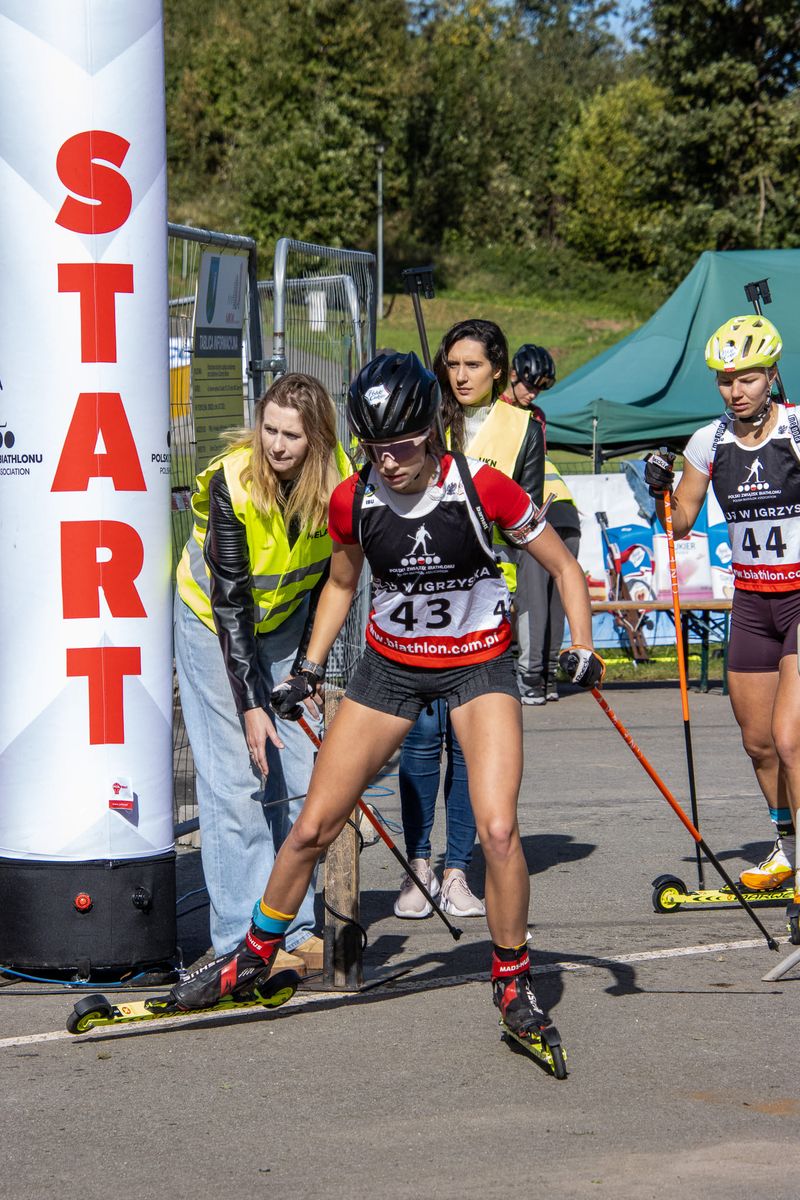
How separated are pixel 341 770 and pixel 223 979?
777 mm

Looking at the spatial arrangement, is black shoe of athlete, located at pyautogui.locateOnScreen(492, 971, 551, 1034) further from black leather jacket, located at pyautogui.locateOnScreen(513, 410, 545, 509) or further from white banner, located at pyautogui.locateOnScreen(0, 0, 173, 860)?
black leather jacket, located at pyautogui.locateOnScreen(513, 410, 545, 509)

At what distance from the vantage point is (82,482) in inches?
212

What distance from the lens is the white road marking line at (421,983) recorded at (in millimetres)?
5020

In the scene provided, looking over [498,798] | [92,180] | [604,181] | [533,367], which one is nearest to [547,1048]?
[498,798]

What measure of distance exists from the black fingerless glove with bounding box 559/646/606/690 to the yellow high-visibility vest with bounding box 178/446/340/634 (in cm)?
113

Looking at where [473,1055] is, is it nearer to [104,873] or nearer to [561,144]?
[104,873]

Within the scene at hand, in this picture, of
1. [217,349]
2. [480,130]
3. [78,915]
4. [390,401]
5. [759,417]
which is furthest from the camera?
[480,130]

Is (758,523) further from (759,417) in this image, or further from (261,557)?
(261,557)

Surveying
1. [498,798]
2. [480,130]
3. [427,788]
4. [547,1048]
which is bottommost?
[547,1048]

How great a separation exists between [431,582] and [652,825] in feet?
13.4

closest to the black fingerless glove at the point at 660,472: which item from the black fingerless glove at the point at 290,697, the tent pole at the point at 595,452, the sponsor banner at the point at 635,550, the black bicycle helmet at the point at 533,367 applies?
the black fingerless glove at the point at 290,697

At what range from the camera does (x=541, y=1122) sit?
4.19 meters

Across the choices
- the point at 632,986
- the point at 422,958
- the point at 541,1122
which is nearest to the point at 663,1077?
the point at 541,1122

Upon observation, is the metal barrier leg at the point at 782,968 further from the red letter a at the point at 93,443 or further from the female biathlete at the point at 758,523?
the red letter a at the point at 93,443
